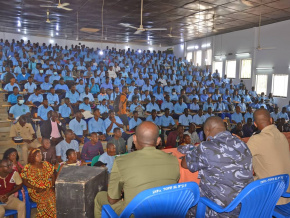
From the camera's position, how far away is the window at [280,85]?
12780mm

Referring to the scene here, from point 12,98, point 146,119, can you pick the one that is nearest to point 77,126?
point 146,119

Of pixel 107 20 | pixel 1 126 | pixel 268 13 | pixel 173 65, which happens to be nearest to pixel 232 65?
pixel 173 65

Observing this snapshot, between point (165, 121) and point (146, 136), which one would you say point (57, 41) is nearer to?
point (165, 121)

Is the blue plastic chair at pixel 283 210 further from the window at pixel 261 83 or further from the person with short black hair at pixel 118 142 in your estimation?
the window at pixel 261 83

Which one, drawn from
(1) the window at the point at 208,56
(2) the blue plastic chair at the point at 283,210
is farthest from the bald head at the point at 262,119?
(1) the window at the point at 208,56

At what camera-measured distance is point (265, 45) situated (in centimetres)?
1369

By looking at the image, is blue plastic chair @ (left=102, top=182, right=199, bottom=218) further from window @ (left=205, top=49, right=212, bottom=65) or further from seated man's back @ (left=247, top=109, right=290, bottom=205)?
window @ (left=205, top=49, right=212, bottom=65)

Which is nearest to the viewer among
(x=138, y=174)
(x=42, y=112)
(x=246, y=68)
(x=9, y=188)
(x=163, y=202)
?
(x=163, y=202)

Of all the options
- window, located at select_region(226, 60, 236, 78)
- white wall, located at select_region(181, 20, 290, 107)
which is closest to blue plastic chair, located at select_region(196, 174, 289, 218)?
white wall, located at select_region(181, 20, 290, 107)

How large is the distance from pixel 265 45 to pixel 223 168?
44.9 feet

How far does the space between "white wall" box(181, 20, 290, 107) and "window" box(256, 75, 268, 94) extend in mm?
250

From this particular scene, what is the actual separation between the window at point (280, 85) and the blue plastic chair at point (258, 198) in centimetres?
1237

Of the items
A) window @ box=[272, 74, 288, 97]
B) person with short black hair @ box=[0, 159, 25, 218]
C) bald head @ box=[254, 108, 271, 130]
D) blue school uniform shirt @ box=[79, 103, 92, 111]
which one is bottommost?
person with short black hair @ box=[0, 159, 25, 218]

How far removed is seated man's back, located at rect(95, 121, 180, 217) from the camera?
184 centimetres
